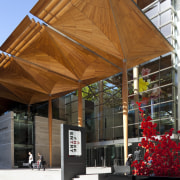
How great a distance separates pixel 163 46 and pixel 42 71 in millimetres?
11770

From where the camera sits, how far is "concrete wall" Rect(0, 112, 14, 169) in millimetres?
26711

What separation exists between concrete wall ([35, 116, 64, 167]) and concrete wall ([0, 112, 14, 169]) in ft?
10.9

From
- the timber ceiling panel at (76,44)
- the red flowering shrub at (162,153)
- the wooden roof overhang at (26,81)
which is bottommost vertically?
the red flowering shrub at (162,153)

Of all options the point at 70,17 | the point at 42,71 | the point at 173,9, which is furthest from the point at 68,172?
the point at 173,9

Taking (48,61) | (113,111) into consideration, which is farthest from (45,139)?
(48,61)

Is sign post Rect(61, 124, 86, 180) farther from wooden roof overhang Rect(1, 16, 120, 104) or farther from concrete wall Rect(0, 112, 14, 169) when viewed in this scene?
concrete wall Rect(0, 112, 14, 169)

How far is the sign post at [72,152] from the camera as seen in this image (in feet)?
41.2

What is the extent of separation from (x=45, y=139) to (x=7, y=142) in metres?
4.72

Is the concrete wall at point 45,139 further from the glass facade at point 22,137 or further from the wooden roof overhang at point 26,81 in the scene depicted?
the wooden roof overhang at point 26,81

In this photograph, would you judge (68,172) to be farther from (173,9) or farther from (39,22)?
(173,9)

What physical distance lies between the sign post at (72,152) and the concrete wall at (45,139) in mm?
16828

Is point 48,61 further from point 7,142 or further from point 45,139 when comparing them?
point 45,139

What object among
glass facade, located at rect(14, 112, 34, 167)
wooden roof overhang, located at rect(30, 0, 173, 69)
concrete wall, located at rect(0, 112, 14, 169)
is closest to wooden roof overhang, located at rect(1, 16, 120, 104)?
wooden roof overhang, located at rect(30, 0, 173, 69)

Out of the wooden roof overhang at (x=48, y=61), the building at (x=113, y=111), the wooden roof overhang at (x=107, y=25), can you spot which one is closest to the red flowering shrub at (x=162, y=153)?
the wooden roof overhang at (x=107, y=25)
